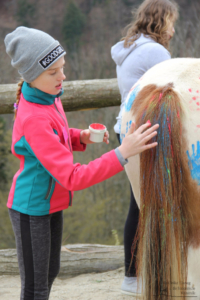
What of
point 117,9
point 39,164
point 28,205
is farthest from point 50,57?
point 117,9

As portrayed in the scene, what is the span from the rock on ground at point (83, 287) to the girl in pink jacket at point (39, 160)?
0.98 meters

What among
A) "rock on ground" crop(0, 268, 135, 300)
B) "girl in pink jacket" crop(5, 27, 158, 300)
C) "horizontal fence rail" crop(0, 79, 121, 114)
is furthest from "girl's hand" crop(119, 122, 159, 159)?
"horizontal fence rail" crop(0, 79, 121, 114)

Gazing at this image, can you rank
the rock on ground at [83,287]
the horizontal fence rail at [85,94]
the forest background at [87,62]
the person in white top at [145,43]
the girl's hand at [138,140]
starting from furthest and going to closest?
the forest background at [87,62] < the horizontal fence rail at [85,94] < the rock on ground at [83,287] < the person in white top at [145,43] < the girl's hand at [138,140]

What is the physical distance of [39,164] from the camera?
142 centimetres

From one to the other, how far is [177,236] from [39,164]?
627mm

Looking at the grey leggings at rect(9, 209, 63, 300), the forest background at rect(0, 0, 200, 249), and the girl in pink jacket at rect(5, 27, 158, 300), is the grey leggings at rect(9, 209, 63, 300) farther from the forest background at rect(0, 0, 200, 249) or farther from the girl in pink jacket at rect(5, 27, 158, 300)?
the forest background at rect(0, 0, 200, 249)

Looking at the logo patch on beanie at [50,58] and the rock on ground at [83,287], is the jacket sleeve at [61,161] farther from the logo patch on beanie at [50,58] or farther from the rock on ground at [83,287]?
the rock on ground at [83,287]

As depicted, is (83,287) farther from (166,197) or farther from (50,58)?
(50,58)

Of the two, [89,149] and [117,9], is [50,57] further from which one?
[117,9]

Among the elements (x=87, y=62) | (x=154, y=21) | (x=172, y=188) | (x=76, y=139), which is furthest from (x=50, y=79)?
(x=87, y=62)

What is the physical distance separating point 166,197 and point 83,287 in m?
1.64

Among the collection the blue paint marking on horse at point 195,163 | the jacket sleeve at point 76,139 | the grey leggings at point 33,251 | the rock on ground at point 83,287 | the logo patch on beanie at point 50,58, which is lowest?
the rock on ground at point 83,287

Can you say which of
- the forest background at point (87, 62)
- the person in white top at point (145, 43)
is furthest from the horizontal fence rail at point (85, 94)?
the forest background at point (87, 62)

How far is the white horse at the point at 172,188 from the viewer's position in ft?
3.82
